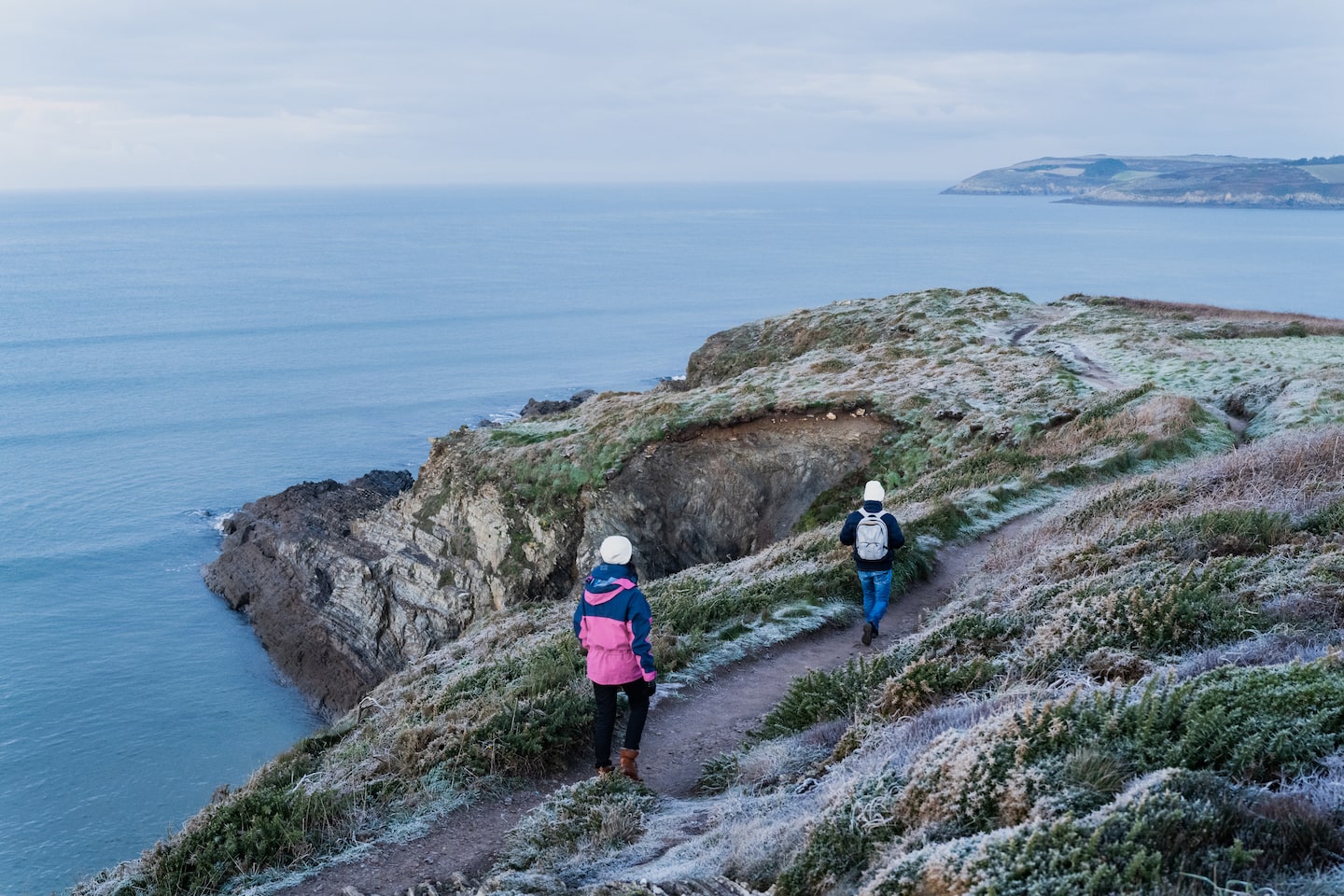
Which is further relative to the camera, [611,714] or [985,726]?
[611,714]

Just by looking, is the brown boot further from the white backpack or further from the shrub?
the white backpack

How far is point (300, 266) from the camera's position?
13962 cm

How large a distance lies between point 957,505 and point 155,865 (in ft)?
48.7

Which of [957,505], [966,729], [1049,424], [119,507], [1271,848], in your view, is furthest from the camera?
[119,507]

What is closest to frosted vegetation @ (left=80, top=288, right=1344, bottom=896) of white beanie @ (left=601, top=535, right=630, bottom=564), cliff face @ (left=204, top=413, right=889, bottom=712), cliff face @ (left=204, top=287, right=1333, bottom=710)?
white beanie @ (left=601, top=535, right=630, bottom=564)

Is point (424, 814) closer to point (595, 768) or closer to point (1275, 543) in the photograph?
point (595, 768)

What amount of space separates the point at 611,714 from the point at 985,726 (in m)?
3.76

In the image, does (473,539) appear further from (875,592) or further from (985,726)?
(985,726)

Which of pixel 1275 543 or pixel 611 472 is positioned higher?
pixel 1275 543

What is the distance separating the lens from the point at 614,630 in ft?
27.7

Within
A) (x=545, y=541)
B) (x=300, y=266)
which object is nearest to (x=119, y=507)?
(x=545, y=541)

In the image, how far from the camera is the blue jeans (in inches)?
493

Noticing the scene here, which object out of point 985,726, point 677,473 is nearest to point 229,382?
point 677,473

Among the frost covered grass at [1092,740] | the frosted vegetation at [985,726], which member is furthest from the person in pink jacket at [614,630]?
the frost covered grass at [1092,740]
